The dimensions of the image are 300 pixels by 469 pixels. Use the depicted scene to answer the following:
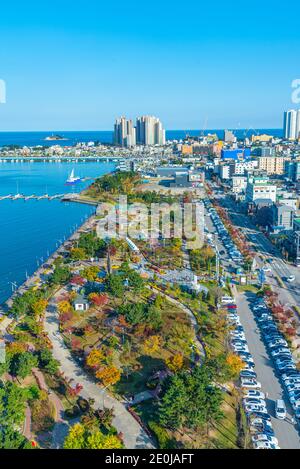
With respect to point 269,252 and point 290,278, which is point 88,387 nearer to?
point 290,278

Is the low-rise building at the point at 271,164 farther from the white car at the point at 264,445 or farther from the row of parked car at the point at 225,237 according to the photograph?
the white car at the point at 264,445

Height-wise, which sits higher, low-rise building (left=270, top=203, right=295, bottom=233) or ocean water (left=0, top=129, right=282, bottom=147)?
ocean water (left=0, top=129, right=282, bottom=147)

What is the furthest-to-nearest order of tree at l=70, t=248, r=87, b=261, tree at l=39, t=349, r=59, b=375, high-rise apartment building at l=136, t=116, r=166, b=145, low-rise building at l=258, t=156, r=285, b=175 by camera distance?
1. high-rise apartment building at l=136, t=116, r=166, b=145
2. low-rise building at l=258, t=156, r=285, b=175
3. tree at l=70, t=248, r=87, b=261
4. tree at l=39, t=349, r=59, b=375

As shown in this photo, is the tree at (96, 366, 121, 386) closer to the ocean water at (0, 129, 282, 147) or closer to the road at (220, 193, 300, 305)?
the road at (220, 193, 300, 305)

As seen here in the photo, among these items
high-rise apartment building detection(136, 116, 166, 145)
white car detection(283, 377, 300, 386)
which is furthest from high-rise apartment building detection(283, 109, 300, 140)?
white car detection(283, 377, 300, 386)

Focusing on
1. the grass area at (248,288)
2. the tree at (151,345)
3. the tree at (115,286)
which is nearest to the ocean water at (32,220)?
the tree at (115,286)

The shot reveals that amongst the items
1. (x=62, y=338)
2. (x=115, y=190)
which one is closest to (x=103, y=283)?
(x=62, y=338)
